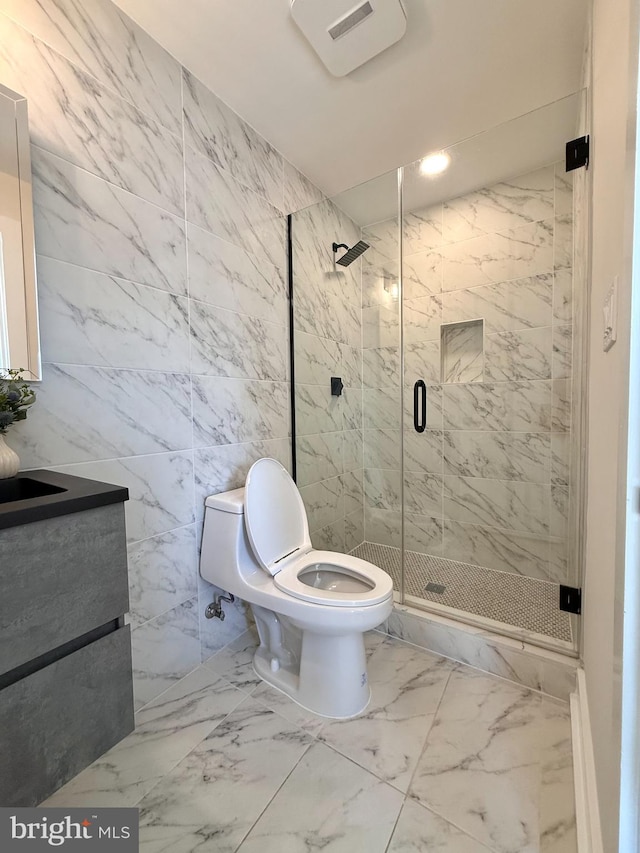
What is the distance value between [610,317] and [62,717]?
1.50 metres

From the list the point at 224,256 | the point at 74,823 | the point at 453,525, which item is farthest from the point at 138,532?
the point at 453,525

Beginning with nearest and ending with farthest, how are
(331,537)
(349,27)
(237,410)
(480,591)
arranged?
(349,27) < (237,410) < (480,591) < (331,537)

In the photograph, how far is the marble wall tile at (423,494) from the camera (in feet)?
8.05

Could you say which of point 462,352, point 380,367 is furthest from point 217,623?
point 462,352

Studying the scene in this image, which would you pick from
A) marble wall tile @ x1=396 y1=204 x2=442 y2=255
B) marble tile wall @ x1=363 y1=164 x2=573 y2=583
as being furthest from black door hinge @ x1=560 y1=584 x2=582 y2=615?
marble wall tile @ x1=396 y1=204 x2=442 y2=255

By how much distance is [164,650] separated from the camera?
139 centimetres

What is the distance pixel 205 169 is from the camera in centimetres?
152

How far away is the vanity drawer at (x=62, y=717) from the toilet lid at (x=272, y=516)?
601mm

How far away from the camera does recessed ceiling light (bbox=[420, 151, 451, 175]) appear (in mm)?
1892

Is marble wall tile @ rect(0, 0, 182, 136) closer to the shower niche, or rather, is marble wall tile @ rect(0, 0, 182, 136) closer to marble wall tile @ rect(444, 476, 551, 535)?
the shower niche

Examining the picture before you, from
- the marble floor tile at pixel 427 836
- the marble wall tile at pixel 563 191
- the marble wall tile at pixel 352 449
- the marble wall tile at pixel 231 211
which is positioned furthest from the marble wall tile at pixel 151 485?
the marble wall tile at pixel 563 191

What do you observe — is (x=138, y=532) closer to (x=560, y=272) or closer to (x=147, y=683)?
(x=147, y=683)

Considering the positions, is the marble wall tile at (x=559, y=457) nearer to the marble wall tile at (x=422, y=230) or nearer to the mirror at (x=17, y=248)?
the marble wall tile at (x=422, y=230)

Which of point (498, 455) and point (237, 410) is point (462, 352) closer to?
point (498, 455)
